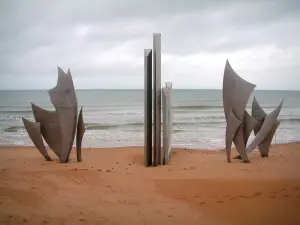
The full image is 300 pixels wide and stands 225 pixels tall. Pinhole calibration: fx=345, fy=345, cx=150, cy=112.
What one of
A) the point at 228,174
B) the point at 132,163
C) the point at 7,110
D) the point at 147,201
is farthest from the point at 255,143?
the point at 7,110

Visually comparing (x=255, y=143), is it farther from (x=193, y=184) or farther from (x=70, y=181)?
(x=70, y=181)

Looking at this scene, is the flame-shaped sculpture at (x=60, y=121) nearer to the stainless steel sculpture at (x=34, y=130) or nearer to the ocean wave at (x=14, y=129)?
the stainless steel sculpture at (x=34, y=130)

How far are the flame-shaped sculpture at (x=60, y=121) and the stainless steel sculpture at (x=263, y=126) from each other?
3135 millimetres

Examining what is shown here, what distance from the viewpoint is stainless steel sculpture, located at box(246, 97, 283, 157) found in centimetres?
618

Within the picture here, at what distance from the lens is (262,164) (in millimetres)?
5723

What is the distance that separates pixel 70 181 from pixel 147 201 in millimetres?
1224

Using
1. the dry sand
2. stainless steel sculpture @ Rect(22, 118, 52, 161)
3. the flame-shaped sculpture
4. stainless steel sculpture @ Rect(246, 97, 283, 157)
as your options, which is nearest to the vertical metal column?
the dry sand

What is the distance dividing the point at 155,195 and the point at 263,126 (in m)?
3.11

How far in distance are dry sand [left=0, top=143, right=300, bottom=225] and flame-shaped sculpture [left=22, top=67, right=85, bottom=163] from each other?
1.44 ft

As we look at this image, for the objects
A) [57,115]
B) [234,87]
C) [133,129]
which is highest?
[234,87]

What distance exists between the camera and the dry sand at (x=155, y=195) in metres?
3.14

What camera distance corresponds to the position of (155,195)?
3.91 metres

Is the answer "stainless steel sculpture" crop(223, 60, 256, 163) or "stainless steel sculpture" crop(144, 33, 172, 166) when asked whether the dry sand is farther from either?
"stainless steel sculpture" crop(223, 60, 256, 163)

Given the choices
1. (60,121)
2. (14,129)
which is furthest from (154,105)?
(14,129)
